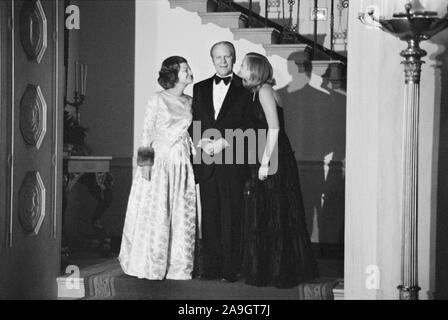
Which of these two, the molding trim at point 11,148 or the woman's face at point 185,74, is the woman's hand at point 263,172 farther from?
the molding trim at point 11,148

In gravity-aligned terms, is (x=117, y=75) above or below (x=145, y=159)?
above

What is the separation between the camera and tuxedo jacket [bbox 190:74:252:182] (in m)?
5.34

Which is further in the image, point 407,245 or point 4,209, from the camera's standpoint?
point 4,209

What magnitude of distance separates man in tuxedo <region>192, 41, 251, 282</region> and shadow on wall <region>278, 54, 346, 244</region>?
1012 millimetres

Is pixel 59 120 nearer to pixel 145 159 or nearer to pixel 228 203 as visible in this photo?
pixel 145 159

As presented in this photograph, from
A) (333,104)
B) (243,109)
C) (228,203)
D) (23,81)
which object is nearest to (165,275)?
(228,203)

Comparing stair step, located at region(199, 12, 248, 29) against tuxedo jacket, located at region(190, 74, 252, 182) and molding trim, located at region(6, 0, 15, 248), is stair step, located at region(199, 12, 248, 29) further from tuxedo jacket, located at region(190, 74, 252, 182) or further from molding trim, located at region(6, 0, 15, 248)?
molding trim, located at region(6, 0, 15, 248)

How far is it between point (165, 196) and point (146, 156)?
296mm

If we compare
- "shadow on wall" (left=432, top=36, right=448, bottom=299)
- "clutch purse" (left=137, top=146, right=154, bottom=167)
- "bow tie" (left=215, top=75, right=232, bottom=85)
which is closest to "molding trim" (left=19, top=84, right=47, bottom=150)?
"clutch purse" (left=137, top=146, right=154, bottom=167)

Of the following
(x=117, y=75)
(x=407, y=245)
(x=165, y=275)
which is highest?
(x=117, y=75)

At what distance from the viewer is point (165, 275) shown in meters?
5.24

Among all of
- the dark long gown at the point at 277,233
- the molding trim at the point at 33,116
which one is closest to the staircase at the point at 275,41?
the dark long gown at the point at 277,233

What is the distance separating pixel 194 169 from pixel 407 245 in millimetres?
2006

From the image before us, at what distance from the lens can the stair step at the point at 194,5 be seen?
6.16 meters
